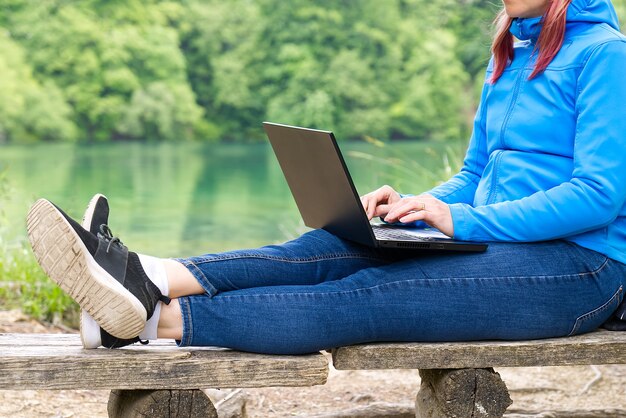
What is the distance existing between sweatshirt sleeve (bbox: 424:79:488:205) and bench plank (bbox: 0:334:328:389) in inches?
20.4

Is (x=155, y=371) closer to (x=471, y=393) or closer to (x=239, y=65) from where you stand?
(x=471, y=393)

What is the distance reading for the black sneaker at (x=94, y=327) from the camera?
1475mm

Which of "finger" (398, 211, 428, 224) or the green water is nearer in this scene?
"finger" (398, 211, 428, 224)

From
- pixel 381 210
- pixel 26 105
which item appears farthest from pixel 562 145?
pixel 26 105

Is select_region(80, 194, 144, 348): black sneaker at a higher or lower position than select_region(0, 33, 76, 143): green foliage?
lower

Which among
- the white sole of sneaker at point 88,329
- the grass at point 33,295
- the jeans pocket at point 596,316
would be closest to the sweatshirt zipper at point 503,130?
the jeans pocket at point 596,316

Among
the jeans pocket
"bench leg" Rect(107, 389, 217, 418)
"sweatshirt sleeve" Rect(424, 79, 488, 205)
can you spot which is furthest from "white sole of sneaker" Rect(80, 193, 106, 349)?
the jeans pocket

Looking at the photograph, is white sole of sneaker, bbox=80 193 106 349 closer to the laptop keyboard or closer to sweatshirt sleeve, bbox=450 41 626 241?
the laptop keyboard

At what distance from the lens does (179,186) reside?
1492 centimetres

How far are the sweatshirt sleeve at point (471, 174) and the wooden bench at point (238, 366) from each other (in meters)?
0.40

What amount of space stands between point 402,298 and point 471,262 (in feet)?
0.47

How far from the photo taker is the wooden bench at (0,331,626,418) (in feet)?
4.75

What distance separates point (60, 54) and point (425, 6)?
8281mm

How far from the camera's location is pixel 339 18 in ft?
68.6
